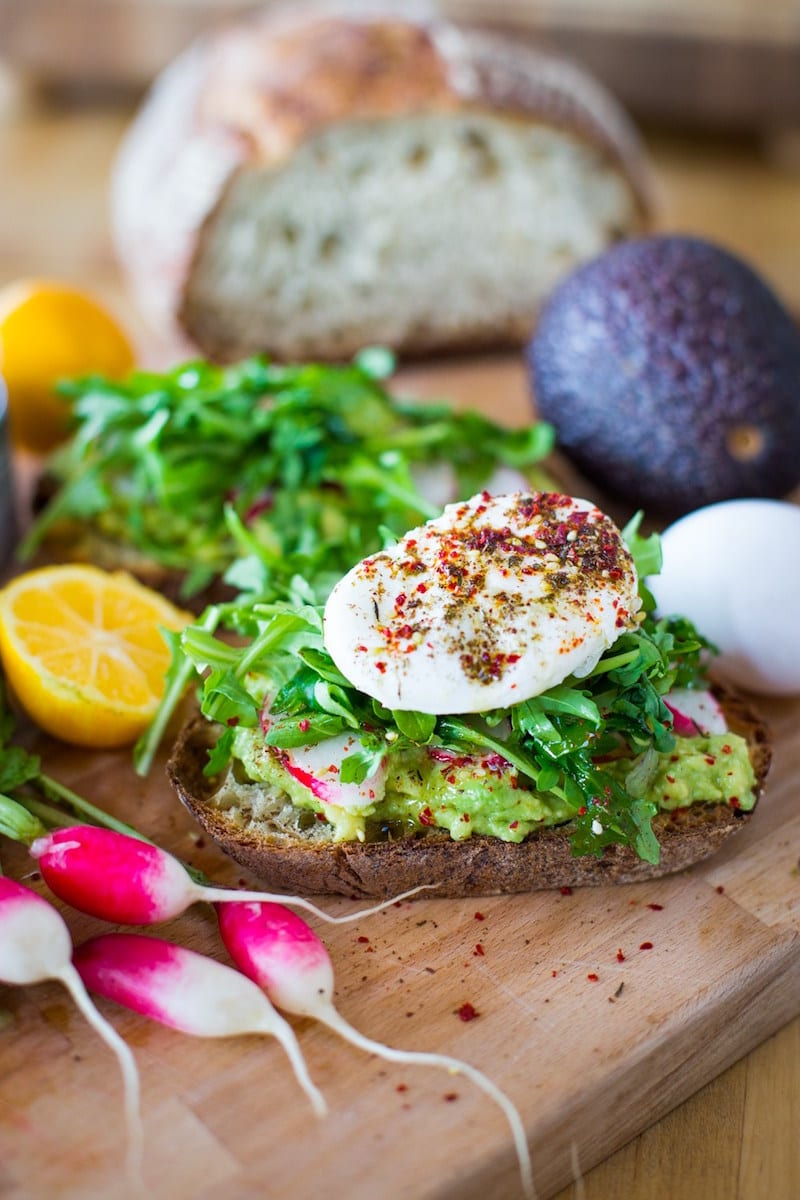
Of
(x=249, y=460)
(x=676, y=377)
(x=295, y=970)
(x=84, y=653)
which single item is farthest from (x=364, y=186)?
(x=295, y=970)

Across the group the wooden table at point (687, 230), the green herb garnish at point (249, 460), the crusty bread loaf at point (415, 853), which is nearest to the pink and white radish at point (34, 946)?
the crusty bread loaf at point (415, 853)

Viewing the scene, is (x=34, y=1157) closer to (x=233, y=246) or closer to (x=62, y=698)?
(x=62, y=698)

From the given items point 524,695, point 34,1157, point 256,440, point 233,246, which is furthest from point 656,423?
point 34,1157

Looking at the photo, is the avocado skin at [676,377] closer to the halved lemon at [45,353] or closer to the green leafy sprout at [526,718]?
the green leafy sprout at [526,718]

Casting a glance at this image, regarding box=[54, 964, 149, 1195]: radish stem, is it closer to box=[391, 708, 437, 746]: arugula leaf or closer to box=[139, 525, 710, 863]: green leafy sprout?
box=[139, 525, 710, 863]: green leafy sprout

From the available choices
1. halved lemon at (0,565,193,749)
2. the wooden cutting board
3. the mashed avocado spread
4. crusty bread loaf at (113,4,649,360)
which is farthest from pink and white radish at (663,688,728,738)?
crusty bread loaf at (113,4,649,360)

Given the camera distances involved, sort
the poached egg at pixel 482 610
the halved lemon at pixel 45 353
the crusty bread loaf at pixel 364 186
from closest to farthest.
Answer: the poached egg at pixel 482 610 < the halved lemon at pixel 45 353 < the crusty bread loaf at pixel 364 186

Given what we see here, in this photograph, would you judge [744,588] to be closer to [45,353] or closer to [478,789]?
[478,789]
